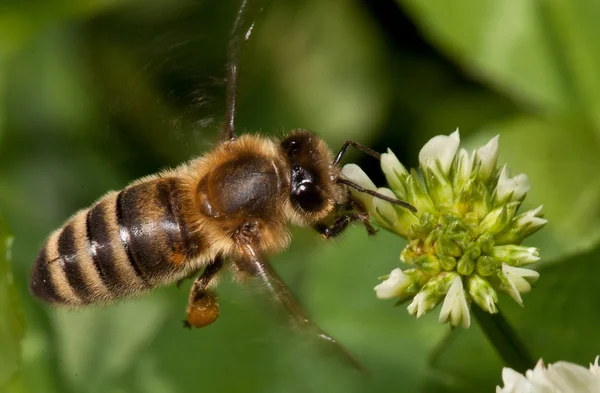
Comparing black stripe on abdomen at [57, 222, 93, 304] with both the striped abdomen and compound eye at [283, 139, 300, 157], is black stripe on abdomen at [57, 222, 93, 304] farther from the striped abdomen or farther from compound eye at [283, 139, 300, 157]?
compound eye at [283, 139, 300, 157]

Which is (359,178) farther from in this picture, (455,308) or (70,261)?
(70,261)

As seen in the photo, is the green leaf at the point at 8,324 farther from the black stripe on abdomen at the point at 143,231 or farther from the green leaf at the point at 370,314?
the green leaf at the point at 370,314

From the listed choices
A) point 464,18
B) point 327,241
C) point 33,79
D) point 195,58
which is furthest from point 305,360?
point 33,79

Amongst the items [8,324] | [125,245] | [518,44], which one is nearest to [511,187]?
[125,245]

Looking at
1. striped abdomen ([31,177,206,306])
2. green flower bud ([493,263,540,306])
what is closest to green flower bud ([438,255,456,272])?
green flower bud ([493,263,540,306])

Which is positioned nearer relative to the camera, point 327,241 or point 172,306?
point 327,241

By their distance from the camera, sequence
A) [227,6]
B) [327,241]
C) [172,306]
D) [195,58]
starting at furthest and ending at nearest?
[227,6], [172,306], [195,58], [327,241]

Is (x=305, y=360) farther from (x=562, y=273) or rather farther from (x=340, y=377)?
(x=562, y=273)
